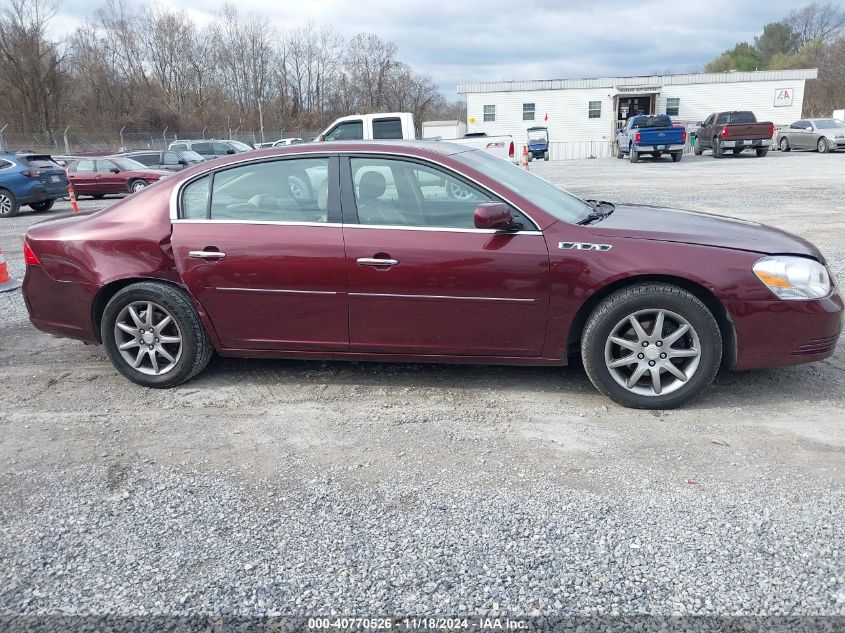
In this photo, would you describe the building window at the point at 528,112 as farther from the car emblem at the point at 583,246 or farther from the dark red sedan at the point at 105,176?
the car emblem at the point at 583,246

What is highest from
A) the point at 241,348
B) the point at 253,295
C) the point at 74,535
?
the point at 253,295

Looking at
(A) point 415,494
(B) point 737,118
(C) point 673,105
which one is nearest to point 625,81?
(C) point 673,105

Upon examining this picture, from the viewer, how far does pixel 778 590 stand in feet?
7.75

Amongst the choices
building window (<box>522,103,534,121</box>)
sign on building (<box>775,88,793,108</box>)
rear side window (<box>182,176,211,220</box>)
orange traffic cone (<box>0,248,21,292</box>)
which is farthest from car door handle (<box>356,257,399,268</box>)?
sign on building (<box>775,88,793,108</box>)

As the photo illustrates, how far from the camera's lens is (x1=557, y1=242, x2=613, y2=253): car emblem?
382 centimetres

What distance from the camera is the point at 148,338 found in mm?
4410

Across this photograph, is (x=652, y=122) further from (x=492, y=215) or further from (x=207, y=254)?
(x=207, y=254)

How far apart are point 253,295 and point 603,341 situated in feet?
7.18

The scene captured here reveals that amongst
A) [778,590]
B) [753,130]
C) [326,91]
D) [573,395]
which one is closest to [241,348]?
[573,395]

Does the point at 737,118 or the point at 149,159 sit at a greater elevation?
the point at 737,118

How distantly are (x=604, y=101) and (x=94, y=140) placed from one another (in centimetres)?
3326

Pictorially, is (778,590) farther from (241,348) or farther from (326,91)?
(326,91)

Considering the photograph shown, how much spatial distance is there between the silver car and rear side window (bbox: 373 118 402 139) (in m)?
24.1

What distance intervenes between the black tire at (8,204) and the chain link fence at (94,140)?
19631mm
